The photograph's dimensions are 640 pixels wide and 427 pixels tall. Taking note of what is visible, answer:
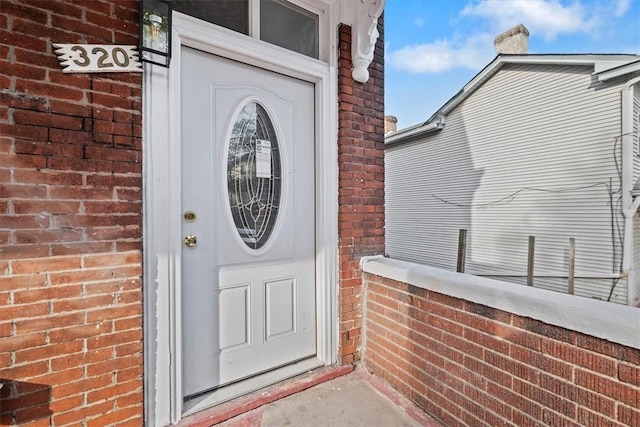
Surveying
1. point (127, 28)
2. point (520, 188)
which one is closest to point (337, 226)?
point (127, 28)

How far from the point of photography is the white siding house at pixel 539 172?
562cm

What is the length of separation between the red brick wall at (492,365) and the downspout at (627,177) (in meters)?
5.87

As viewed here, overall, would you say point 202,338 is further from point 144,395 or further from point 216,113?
point 216,113

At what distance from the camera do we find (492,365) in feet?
4.75

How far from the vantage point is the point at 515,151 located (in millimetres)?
7070

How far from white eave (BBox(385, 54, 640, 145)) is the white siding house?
2cm

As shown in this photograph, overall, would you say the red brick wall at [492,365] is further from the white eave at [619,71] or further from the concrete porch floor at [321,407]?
the white eave at [619,71]

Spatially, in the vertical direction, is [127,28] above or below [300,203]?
above

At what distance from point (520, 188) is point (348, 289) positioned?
6.37 meters

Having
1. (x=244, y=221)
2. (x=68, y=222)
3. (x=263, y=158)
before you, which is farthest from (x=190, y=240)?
(x=263, y=158)

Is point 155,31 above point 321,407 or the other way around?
above

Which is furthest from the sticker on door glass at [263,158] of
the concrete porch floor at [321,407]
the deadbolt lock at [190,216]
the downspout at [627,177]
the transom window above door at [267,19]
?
the downspout at [627,177]

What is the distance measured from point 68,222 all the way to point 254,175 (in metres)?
0.94

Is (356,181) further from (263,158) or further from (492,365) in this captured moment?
(492,365)
